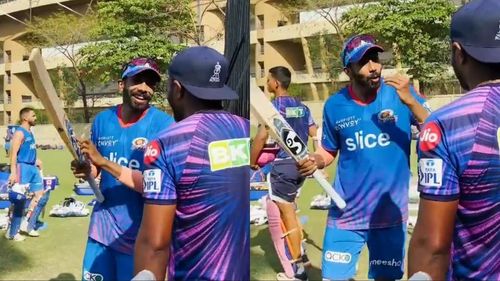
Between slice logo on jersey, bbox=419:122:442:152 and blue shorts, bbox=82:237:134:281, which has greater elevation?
slice logo on jersey, bbox=419:122:442:152

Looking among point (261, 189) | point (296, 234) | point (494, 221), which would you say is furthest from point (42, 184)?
point (494, 221)

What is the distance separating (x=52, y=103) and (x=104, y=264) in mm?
1103

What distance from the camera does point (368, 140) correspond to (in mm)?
4508

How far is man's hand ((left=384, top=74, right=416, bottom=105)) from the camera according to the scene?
14.0 feet

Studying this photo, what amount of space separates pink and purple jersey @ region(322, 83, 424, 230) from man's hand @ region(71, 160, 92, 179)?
173 cm

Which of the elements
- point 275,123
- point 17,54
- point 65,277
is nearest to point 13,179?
point 65,277

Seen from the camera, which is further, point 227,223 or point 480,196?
point 227,223

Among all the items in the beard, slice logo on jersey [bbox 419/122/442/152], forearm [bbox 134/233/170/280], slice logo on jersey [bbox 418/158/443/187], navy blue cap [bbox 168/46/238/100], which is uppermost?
the beard

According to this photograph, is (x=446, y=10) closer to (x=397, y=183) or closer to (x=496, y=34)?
(x=397, y=183)

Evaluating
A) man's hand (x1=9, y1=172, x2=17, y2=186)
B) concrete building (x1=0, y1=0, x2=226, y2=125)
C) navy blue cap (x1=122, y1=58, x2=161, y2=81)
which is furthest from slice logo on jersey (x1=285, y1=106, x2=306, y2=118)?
concrete building (x1=0, y1=0, x2=226, y2=125)

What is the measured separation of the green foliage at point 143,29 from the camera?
32344 mm

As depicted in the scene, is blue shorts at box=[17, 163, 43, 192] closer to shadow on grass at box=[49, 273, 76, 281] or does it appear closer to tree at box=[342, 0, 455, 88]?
shadow on grass at box=[49, 273, 76, 281]

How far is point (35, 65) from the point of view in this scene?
337 cm

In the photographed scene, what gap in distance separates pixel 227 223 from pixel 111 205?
152 centimetres
